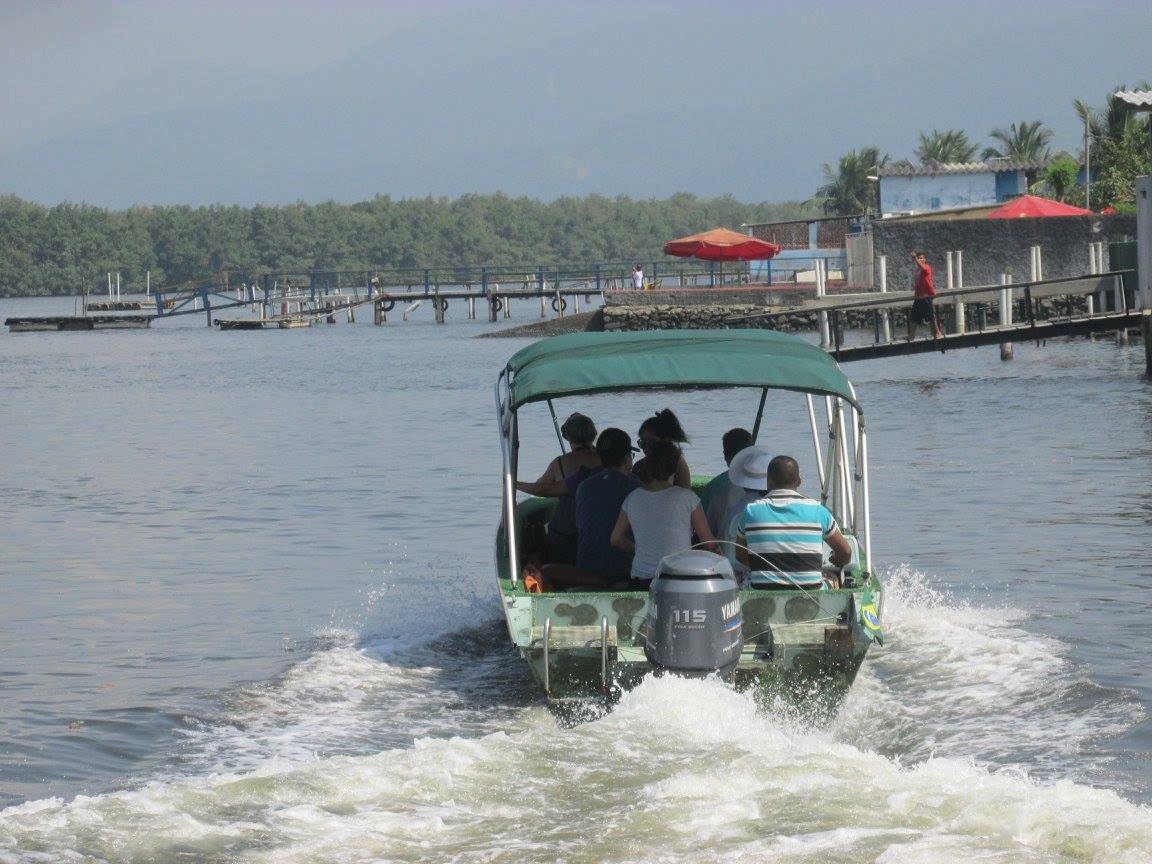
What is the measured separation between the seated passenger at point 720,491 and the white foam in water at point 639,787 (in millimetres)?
1305

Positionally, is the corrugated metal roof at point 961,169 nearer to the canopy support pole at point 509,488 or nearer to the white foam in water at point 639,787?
the white foam in water at point 639,787

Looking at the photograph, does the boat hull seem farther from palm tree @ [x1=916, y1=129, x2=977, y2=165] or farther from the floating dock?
palm tree @ [x1=916, y1=129, x2=977, y2=165]

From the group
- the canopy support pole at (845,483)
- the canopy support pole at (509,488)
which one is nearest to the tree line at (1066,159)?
the canopy support pole at (845,483)

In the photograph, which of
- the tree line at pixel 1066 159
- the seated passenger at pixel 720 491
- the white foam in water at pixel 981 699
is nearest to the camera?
the white foam in water at pixel 981 699

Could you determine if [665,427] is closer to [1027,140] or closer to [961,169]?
[961,169]

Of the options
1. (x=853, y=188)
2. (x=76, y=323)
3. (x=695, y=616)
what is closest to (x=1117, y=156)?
(x=853, y=188)

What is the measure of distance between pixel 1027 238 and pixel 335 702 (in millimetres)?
39028

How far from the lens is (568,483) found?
10.7 m

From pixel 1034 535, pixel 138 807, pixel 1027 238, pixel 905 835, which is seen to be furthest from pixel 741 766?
pixel 1027 238

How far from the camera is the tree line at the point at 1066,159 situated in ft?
178

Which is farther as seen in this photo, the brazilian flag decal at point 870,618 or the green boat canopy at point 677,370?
the green boat canopy at point 677,370

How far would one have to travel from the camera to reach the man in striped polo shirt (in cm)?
888

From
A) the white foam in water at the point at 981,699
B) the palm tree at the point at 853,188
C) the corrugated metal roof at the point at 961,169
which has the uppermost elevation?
the palm tree at the point at 853,188

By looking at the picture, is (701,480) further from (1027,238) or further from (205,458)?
(1027,238)
